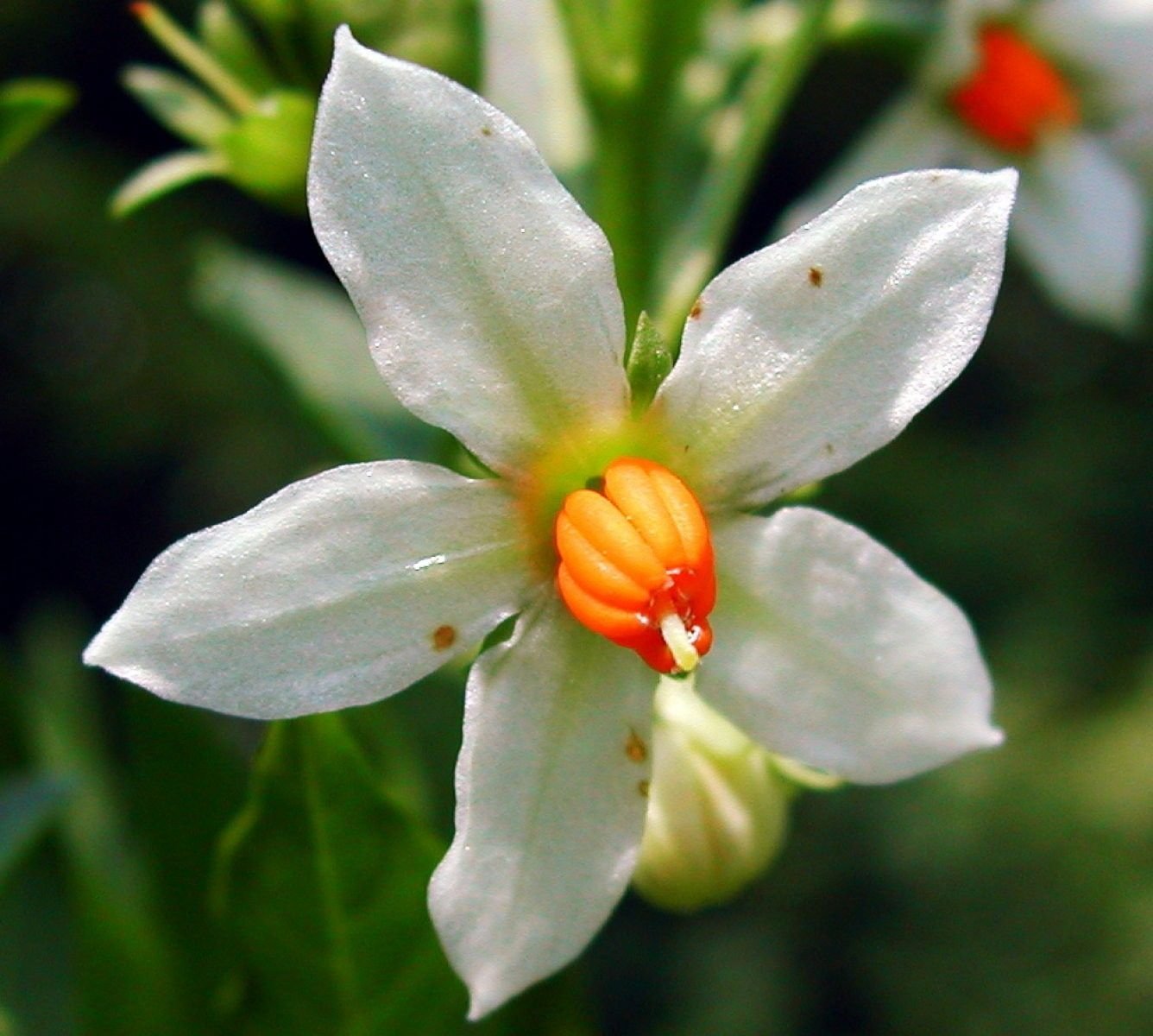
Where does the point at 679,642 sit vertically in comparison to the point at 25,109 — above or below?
below

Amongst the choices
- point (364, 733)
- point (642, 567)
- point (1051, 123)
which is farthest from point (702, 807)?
point (1051, 123)

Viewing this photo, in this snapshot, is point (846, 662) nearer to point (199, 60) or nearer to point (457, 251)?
point (457, 251)

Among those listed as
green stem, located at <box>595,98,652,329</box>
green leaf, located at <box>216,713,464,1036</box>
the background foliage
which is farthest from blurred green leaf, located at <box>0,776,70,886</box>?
green stem, located at <box>595,98,652,329</box>

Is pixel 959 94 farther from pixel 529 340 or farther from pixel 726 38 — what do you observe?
pixel 529 340

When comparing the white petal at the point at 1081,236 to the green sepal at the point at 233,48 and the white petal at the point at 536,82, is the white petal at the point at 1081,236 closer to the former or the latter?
the white petal at the point at 536,82

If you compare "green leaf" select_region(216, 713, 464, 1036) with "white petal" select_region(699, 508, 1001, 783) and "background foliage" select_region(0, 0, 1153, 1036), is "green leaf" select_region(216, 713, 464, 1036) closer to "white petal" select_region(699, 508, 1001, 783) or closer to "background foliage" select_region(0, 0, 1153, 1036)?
"background foliage" select_region(0, 0, 1153, 1036)

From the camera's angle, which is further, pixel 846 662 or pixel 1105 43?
pixel 1105 43
